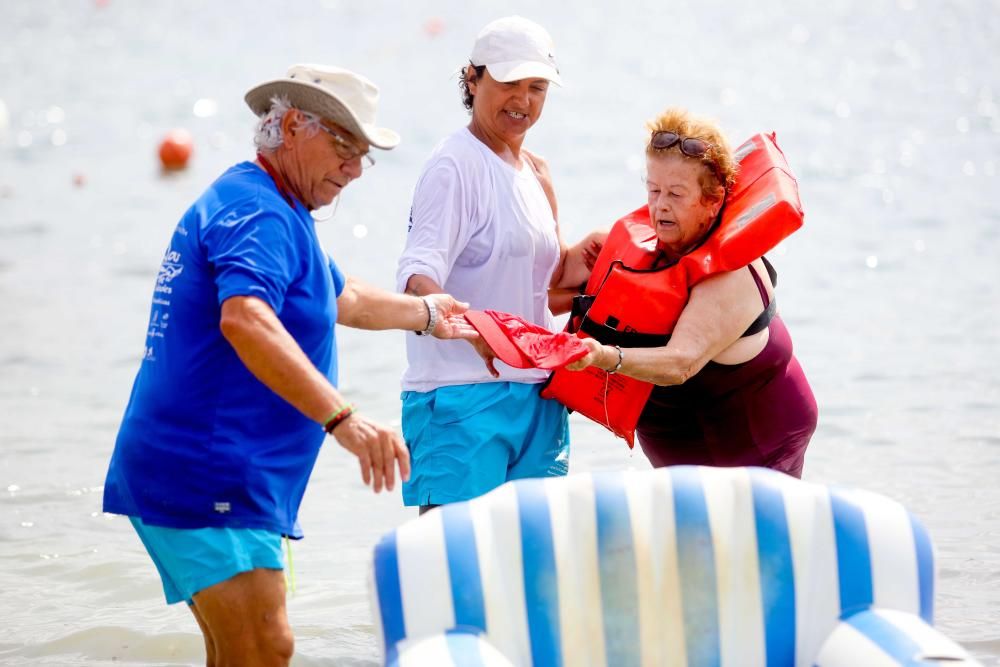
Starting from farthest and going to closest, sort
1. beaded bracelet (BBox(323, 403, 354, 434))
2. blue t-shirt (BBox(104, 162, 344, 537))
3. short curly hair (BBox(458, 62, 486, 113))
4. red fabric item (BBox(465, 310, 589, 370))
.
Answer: short curly hair (BBox(458, 62, 486, 113)) → red fabric item (BBox(465, 310, 589, 370)) → blue t-shirt (BBox(104, 162, 344, 537)) → beaded bracelet (BBox(323, 403, 354, 434))

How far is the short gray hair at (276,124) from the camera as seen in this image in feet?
11.9

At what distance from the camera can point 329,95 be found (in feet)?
11.7

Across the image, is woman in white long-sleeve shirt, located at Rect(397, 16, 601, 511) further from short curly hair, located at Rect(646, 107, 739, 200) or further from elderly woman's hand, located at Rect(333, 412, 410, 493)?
elderly woman's hand, located at Rect(333, 412, 410, 493)

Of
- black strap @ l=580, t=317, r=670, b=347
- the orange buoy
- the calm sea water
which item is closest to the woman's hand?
black strap @ l=580, t=317, r=670, b=347

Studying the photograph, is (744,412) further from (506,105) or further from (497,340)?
(506,105)

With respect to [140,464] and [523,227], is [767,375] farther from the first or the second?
[140,464]

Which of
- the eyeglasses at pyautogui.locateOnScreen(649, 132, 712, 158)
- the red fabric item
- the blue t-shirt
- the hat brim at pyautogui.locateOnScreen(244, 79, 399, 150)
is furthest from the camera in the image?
the eyeglasses at pyautogui.locateOnScreen(649, 132, 712, 158)

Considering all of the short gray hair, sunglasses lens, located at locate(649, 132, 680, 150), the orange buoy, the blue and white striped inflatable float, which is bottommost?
the blue and white striped inflatable float

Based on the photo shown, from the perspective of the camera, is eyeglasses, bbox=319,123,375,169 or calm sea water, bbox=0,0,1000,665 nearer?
eyeglasses, bbox=319,123,375,169

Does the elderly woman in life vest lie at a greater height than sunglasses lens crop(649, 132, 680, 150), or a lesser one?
lesser

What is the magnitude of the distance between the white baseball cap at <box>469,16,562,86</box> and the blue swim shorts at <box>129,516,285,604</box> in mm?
1728

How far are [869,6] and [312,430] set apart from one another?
67.4ft

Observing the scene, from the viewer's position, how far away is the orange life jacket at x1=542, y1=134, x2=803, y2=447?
4156 millimetres

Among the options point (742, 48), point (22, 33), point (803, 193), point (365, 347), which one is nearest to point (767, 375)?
point (365, 347)
